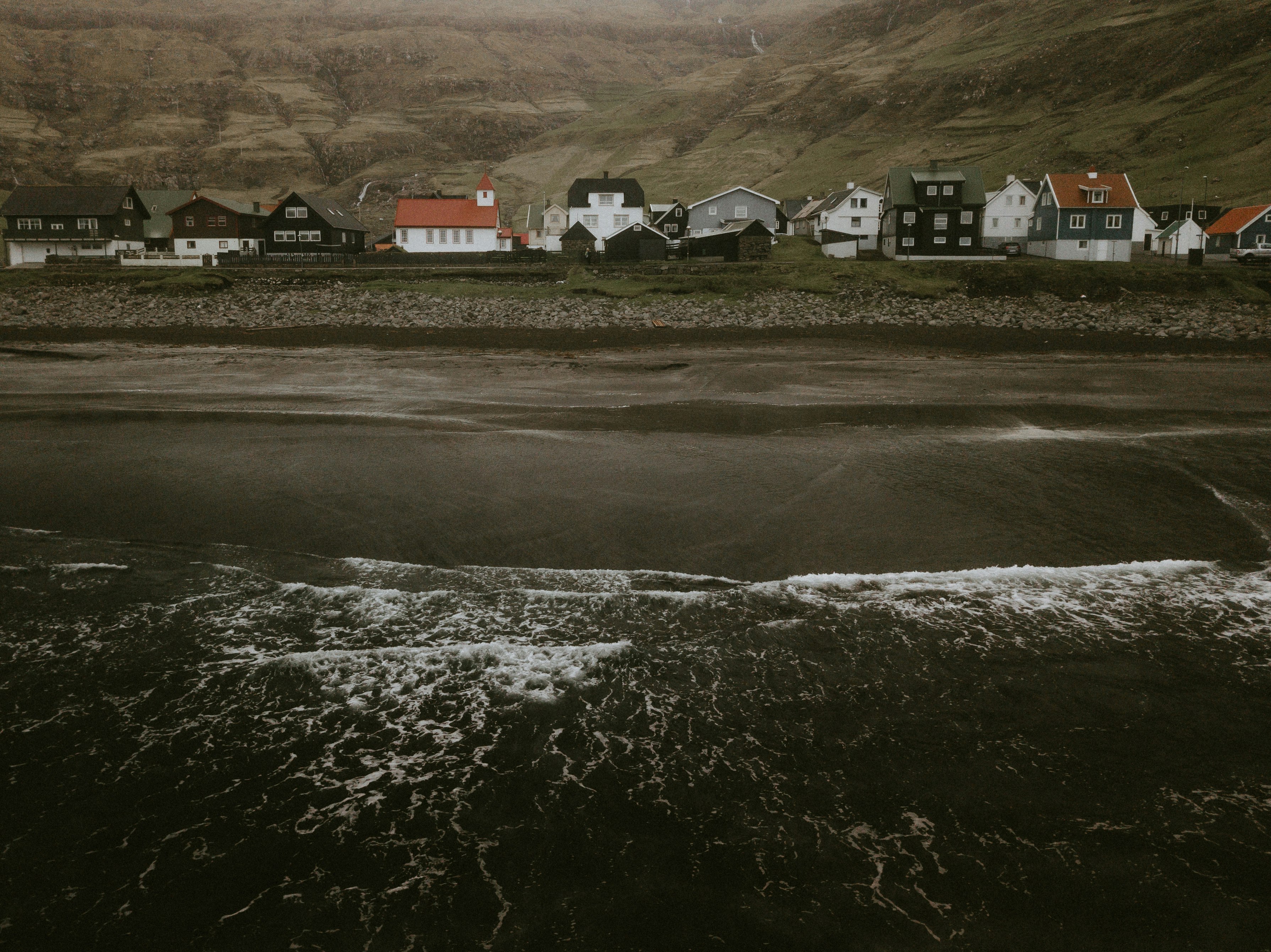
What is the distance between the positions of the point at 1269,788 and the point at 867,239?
271 ft

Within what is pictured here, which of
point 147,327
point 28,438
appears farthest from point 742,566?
point 147,327

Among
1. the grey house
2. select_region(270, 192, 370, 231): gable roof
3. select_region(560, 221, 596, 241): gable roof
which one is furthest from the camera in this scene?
the grey house

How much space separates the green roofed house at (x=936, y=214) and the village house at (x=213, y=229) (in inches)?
2414

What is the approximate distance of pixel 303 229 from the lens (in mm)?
80875

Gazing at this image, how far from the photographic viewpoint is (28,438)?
1822 centimetres

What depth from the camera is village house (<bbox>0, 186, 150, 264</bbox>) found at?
82.8 meters

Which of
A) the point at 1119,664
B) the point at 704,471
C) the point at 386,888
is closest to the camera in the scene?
the point at 386,888

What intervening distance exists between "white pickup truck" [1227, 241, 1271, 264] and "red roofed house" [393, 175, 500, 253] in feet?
217

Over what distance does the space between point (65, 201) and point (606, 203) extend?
57.3 m

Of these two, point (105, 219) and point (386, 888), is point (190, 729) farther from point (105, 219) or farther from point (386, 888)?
point (105, 219)

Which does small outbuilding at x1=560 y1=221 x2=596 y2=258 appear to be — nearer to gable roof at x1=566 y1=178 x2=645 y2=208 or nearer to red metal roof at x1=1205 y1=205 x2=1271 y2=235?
gable roof at x1=566 y1=178 x2=645 y2=208

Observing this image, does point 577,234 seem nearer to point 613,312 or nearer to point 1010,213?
point 613,312

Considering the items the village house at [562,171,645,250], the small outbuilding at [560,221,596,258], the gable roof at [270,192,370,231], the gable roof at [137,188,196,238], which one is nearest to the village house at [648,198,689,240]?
Result: the village house at [562,171,645,250]

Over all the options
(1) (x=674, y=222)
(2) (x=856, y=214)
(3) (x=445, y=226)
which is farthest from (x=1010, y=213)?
(3) (x=445, y=226)
